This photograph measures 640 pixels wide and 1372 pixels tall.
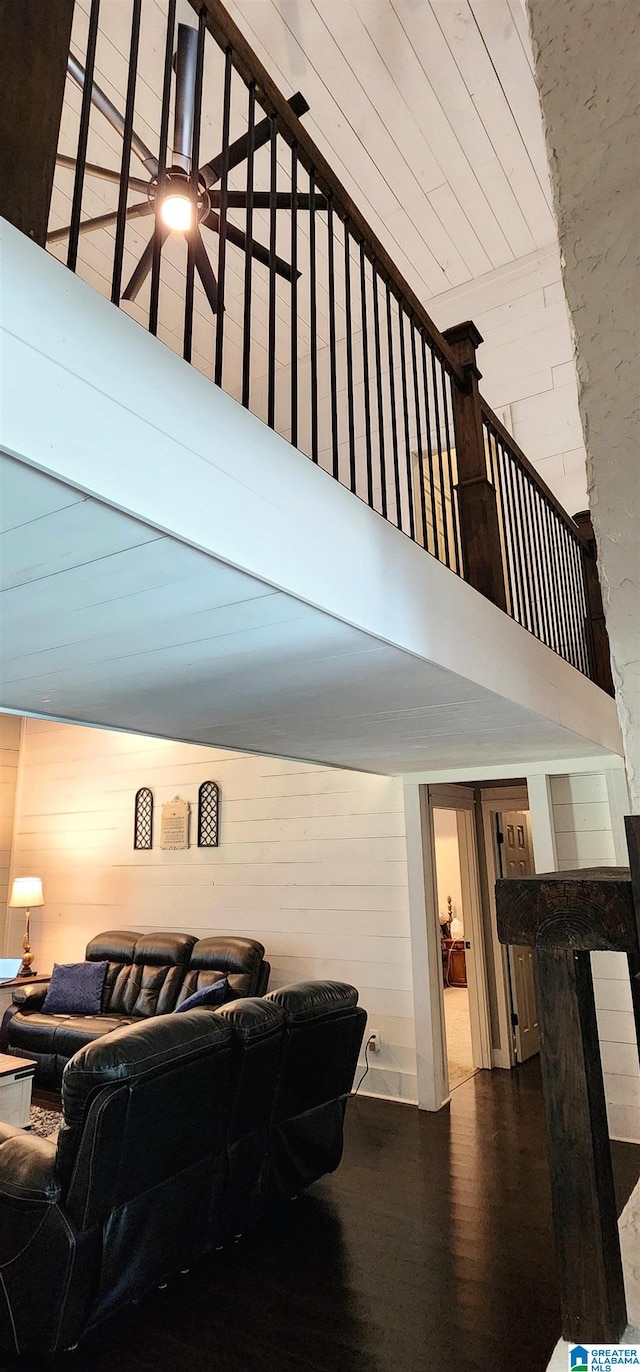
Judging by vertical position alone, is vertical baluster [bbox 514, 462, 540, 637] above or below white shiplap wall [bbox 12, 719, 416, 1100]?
above

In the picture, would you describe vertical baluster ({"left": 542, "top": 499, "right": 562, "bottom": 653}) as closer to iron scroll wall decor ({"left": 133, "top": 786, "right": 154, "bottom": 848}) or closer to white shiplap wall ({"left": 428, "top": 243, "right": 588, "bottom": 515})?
white shiplap wall ({"left": 428, "top": 243, "right": 588, "bottom": 515})

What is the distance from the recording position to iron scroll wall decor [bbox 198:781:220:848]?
19.5 feet

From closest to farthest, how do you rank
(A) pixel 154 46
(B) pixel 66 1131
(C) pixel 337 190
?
(C) pixel 337 190 → (B) pixel 66 1131 → (A) pixel 154 46

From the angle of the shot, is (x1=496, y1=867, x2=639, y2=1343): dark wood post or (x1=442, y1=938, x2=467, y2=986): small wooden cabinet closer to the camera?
(x1=496, y1=867, x2=639, y2=1343): dark wood post

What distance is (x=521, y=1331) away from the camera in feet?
8.03

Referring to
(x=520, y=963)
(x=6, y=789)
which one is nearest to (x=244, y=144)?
(x=520, y=963)

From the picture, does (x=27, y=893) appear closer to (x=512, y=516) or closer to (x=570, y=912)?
(x=512, y=516)

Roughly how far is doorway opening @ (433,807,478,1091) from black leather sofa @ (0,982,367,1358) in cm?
349

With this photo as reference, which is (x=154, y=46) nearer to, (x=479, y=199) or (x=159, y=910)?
(x=479, y=199)

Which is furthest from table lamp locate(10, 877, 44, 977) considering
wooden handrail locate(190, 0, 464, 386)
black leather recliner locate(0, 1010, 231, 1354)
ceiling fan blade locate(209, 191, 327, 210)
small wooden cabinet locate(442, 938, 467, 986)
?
wooden handrail locate(190, 0, 464, 386)

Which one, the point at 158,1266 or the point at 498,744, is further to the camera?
the point at 498,744

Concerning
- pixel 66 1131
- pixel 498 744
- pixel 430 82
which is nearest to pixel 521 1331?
pixel 66 1131

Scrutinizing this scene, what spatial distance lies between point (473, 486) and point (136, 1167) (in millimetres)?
2675

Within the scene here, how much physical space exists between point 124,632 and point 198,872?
14.8 ft
